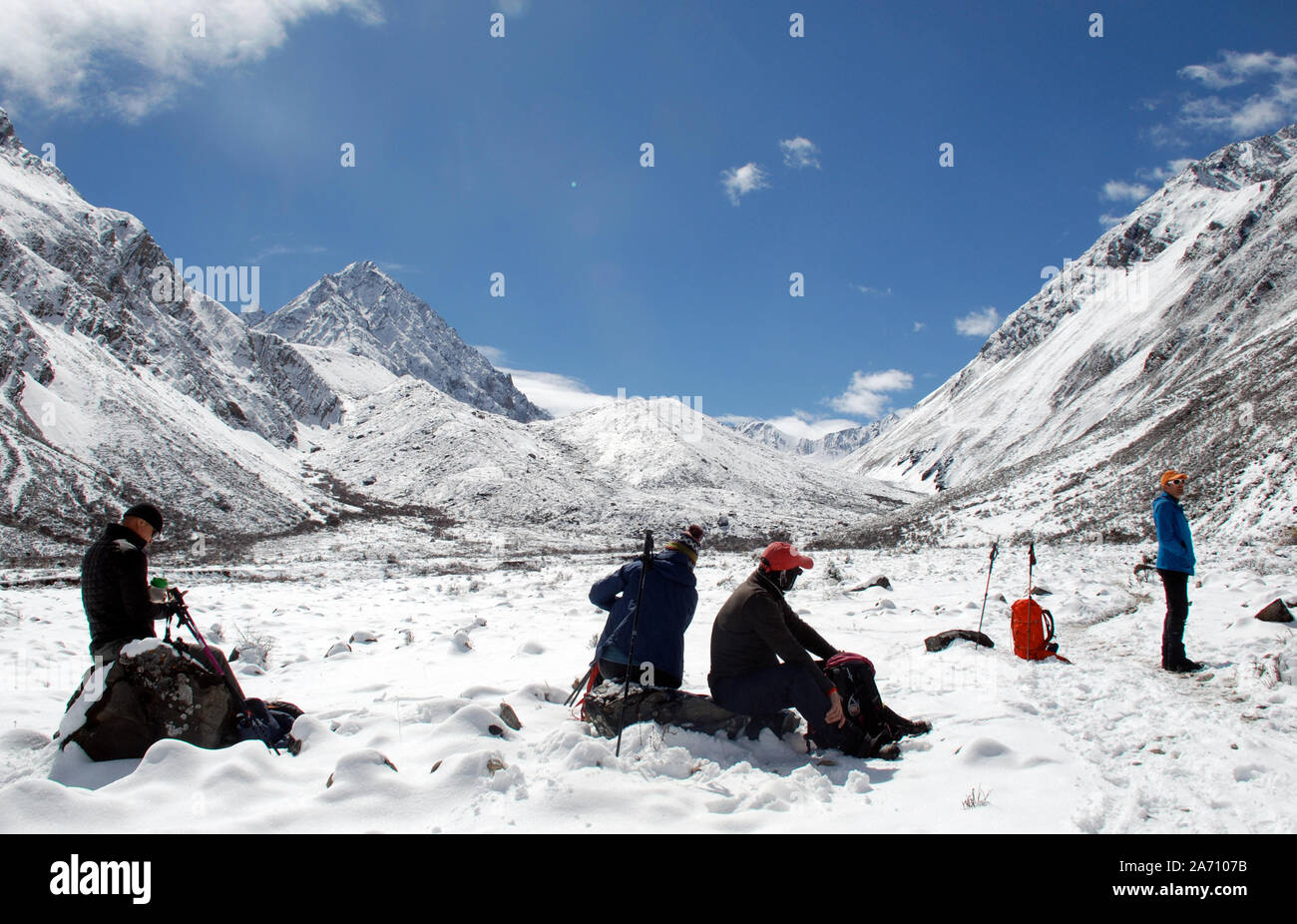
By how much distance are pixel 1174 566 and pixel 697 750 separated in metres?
6.91

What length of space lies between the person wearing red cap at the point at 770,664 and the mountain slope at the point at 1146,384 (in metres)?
17.1

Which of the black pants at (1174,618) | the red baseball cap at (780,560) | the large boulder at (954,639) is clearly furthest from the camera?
the large boulder at (954,639)

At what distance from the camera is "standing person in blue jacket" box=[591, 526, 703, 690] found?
6430 millimetres

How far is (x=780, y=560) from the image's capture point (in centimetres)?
612

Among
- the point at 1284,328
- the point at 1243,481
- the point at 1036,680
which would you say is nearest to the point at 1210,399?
the point at 1284,328

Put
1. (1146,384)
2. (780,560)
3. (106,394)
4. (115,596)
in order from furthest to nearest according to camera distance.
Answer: (1146,384) < (106,394) < (780,560) < (115,596)

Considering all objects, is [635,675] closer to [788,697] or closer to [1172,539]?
[788,697]

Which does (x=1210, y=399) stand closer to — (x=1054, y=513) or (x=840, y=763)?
(x=1054, y=513)

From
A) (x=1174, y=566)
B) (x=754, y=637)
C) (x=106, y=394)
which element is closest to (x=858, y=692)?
(x=754, y=637)

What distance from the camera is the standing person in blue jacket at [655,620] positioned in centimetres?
643

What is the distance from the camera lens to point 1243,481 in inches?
775

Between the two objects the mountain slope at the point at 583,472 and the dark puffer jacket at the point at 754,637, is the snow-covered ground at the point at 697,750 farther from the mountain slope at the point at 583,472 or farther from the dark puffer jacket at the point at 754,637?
the mountain slope at the point at 583,472

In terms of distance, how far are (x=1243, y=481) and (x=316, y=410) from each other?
397ft

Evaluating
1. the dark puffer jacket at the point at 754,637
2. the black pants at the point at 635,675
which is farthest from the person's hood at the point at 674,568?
the black pants at the point at 635,675
